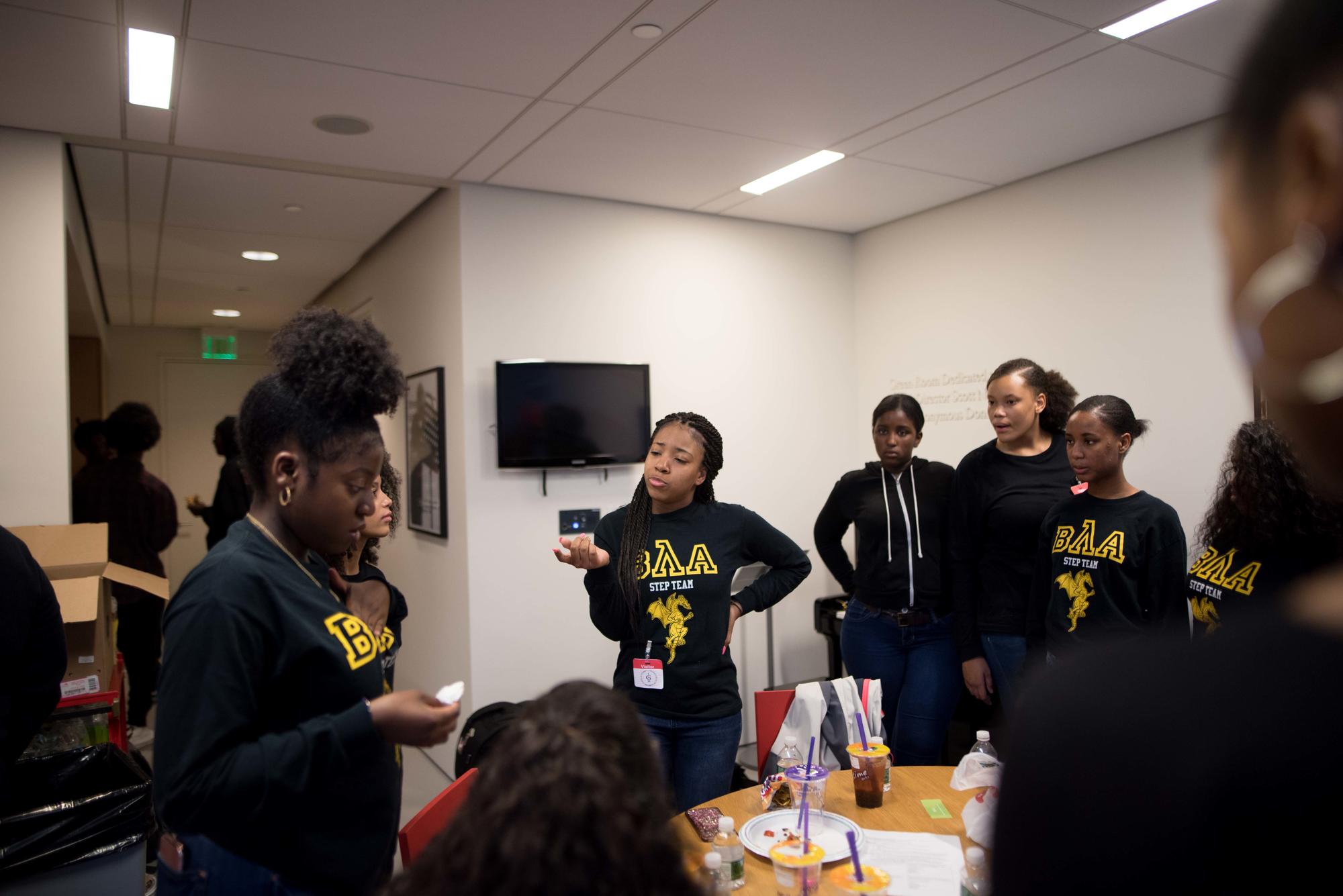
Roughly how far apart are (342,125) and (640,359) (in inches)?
69.6

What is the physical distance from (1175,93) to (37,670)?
13.1ft

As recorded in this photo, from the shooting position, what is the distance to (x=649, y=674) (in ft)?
7.80

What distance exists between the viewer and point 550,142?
3.41 metres

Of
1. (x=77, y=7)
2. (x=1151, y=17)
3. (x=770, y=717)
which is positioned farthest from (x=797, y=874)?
(x=77, y=7)

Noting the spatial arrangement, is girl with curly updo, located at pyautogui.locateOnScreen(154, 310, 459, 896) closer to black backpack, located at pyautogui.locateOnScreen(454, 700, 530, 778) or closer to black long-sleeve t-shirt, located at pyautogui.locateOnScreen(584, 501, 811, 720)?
black long-sleeve t-shirt, located at pyautogui.locateOnScreen(584, 501, 811, 720)

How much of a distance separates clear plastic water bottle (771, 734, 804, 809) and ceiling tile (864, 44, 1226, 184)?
240cm

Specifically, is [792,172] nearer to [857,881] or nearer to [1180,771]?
[857,881]

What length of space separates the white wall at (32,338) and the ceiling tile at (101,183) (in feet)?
0.97

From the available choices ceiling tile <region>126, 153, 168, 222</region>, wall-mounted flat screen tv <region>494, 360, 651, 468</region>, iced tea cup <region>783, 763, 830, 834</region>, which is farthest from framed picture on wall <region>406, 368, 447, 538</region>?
iced tea cup <region>783, 763, 830, 834</region>

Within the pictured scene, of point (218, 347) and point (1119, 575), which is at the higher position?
point (218, 347)

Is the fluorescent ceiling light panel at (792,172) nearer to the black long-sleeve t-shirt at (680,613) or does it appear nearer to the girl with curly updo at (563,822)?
the black long-sleeve t-shirt at (680,613)

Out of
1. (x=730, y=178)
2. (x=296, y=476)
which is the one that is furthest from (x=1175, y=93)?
(x=296, y=476)

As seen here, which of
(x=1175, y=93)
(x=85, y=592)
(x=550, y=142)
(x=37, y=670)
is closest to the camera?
(x=37, y=670)

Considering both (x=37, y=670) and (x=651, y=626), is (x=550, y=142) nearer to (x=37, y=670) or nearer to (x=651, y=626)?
(x=651, y=626)
